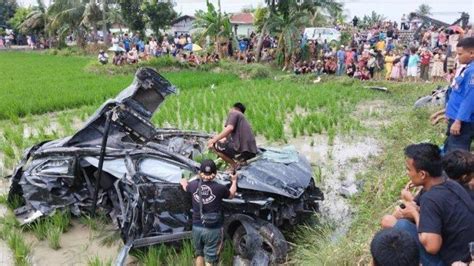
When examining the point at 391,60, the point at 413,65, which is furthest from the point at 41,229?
the point at 391,60

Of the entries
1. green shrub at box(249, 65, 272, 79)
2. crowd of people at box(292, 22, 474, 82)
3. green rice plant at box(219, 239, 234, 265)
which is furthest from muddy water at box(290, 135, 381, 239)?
green shrub at box(249, 65, 272, 79)

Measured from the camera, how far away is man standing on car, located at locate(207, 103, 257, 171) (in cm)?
593

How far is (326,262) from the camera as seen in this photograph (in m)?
4.09

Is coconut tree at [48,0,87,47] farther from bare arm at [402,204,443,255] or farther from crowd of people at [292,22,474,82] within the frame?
A: bare arm at [402,204,443,255]

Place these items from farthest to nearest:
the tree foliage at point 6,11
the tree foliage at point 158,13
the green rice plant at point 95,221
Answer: the tree foliage at point 6,11, the tree foliage at point 158,13, the green rice plant at point 95,221

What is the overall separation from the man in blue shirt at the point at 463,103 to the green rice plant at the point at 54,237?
15.0ft

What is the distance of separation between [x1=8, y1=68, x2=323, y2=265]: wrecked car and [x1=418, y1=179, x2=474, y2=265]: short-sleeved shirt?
1.90 metres

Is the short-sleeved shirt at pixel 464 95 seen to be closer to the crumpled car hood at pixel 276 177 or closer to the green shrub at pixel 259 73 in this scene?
the crumpled car hood at pixel 276 177

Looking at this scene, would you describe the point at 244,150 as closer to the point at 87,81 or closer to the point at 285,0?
the point at 87,81

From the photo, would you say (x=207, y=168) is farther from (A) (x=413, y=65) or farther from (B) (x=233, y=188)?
(A) (x=413, y=65)

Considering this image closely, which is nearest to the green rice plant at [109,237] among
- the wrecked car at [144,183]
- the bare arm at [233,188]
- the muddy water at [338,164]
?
the wrecked car at [144,183]

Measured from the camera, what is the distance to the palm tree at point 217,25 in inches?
937

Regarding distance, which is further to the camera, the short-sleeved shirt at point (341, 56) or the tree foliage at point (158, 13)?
the tree foliage at point (158, 13)

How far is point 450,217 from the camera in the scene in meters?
2.82
